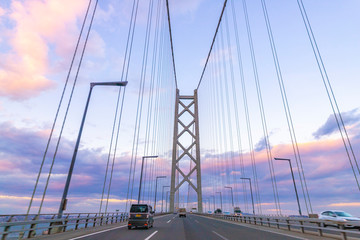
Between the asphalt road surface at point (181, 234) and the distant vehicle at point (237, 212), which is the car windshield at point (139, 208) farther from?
the distant vehicle at point (237, 212)

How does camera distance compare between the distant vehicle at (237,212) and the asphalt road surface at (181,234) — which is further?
the distant vehicle at (237,212)

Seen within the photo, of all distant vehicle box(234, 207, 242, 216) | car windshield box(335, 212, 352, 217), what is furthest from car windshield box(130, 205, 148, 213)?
distant vehicle box(234, 207, 242, 216)

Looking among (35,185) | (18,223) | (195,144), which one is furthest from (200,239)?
(195,144)

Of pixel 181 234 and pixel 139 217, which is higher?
pixel 139 217

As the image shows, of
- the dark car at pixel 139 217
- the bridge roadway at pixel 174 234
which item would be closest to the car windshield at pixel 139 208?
the dark car at pixel 139 217

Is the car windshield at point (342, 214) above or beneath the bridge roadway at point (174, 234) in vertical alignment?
above

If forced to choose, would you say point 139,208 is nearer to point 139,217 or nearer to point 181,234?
point 139,217

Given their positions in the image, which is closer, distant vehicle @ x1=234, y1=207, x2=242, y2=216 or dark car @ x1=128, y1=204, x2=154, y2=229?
dark car @ x1=128, y1=204, x2=154, y2=229

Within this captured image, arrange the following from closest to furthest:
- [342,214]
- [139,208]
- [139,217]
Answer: [139,217], [139,208], [342,214]

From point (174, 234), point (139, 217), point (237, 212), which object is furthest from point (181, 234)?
point (237, 212)

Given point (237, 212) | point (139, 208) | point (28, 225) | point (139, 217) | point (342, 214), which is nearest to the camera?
point (28, 225)

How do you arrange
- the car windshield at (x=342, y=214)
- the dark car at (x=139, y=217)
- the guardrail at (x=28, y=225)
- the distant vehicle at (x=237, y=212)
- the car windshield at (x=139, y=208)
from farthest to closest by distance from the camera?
the distant vehicle at (x=237, y=212) → the car windshield at (x=342, y=214) → the car windshield at (x=139, y=208) → the dark car at (x=139, y=217) → the guardrail at (x=28, y=225)

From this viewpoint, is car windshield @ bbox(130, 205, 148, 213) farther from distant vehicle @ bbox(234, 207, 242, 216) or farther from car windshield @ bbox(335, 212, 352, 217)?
distant vehicle @ bbox(234, 207, 242, 216)

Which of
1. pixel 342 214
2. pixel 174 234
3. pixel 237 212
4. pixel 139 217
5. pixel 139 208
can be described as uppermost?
pixel 237 212
